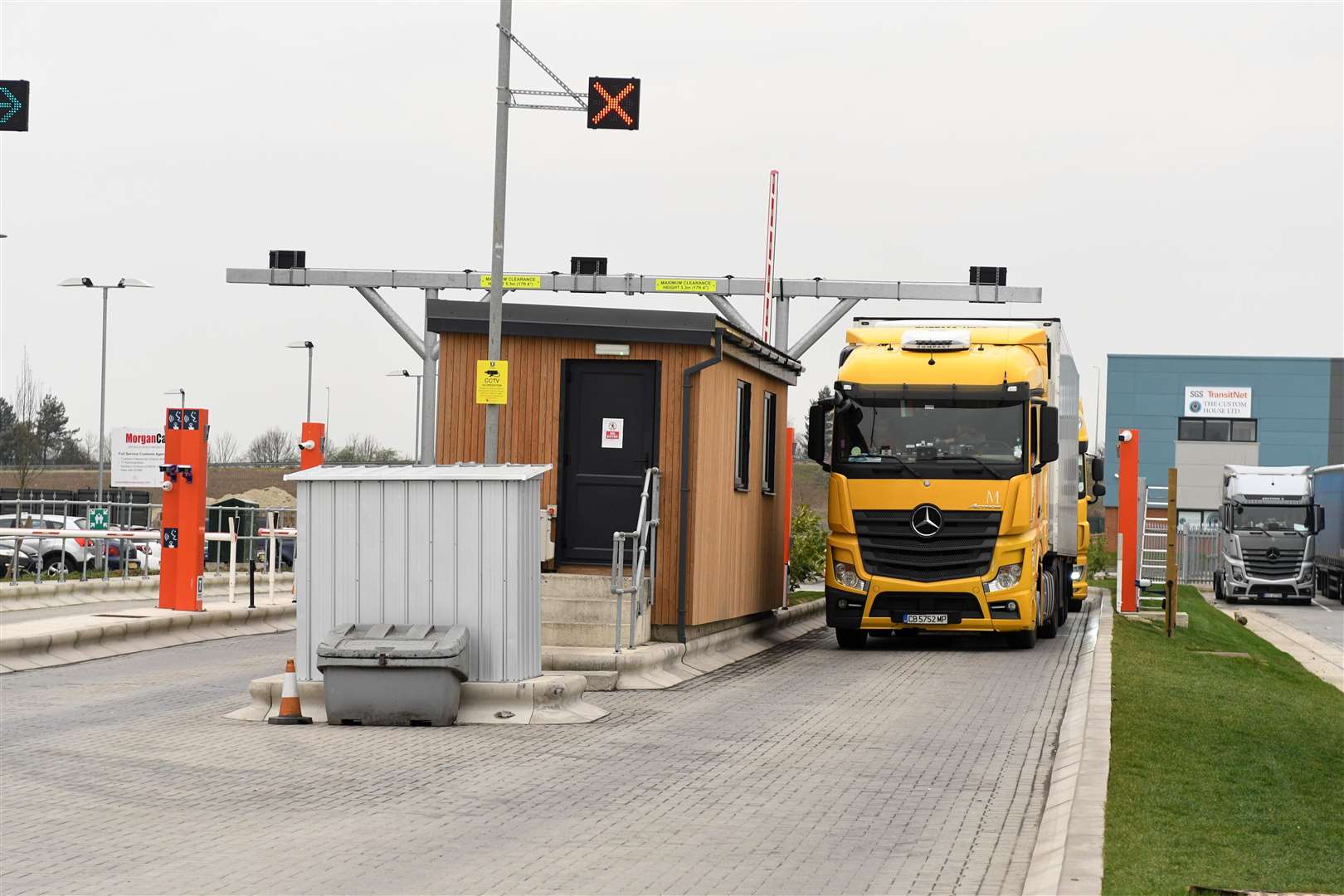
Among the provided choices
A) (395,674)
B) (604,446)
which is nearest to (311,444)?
(604,446)

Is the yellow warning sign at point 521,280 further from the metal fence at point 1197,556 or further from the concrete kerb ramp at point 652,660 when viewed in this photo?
the metal fence at point 1197,556

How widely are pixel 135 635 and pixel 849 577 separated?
8.41 meters

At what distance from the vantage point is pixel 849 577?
800 inches

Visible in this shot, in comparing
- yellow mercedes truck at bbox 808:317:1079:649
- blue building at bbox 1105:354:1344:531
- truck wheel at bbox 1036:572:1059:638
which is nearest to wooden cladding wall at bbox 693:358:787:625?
yellow mercedes truck at bbox 808:317:1079:649

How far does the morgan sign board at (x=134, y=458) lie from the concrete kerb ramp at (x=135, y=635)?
2331cm

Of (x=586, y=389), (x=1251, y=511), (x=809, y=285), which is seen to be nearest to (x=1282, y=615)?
(x=1251, y=511)

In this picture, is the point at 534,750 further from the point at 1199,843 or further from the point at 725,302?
the point at 725,302

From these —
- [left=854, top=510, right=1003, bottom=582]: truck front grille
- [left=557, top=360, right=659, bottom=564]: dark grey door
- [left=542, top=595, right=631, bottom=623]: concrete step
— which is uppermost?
[left=557, top=360, right=659, bottom=564]: dark grey door

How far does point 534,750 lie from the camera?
11766mm

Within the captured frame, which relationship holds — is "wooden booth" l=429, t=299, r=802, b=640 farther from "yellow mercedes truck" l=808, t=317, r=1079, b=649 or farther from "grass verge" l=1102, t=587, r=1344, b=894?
"grass verge" l=1102, t=587, r=1344, b=894

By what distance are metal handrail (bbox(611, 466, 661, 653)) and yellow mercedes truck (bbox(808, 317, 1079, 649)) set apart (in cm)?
336

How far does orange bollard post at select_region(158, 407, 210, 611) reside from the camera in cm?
2302

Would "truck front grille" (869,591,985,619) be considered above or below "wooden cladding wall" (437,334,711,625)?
below

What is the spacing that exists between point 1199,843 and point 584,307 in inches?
405
